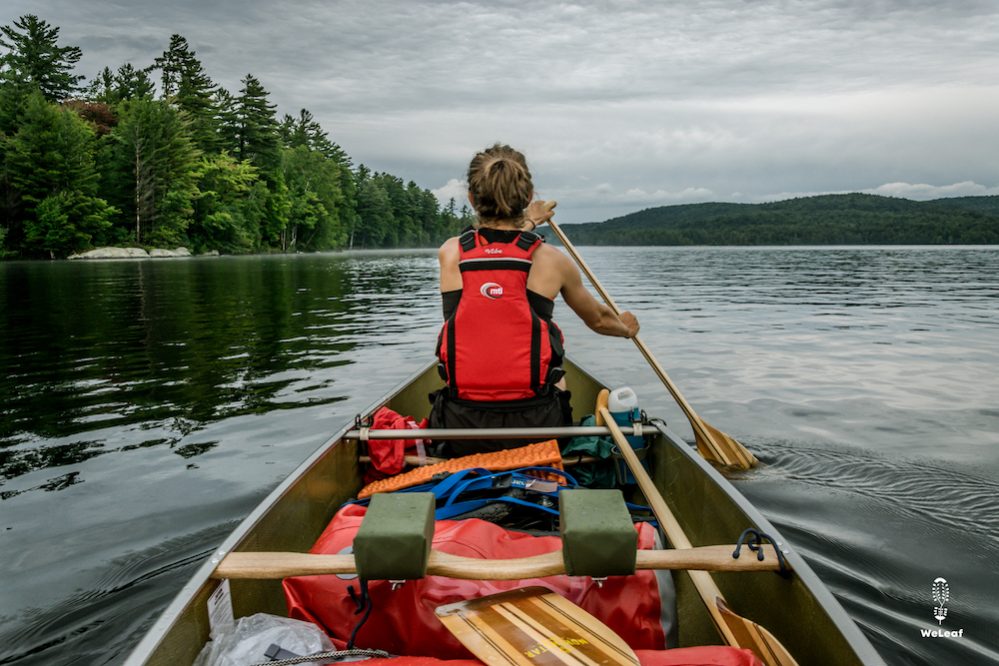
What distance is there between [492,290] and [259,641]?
1.97 meters

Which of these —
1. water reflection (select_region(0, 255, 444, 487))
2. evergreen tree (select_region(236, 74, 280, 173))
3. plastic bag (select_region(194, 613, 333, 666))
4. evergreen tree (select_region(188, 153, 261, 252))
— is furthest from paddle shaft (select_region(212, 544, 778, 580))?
evergreen tree (select_region(236, 74, 280, 173))

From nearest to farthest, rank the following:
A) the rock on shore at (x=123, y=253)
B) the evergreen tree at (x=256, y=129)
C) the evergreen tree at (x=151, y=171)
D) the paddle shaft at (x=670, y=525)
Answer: the paddle shaft at (x=670, y=525) < the rock on shore at (x=123, y=253) < the evergreen tree at (x=151, y=171) < the evergreen tree at (x=256, y=129)

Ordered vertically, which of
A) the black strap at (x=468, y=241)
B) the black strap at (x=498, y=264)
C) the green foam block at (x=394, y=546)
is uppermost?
the black strap at (x=468, y=241)

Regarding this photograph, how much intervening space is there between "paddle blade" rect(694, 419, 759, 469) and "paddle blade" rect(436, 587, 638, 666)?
135 inches

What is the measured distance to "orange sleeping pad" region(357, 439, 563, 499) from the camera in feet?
10.7

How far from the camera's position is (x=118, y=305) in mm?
16047

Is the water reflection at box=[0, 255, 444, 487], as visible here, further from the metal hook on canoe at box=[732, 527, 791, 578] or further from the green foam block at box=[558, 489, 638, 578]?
the metal hook on canoe at box=[732, 527, 791, 578]

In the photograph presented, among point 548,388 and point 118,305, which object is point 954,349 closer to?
point 548,388

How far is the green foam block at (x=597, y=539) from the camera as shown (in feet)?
5.74

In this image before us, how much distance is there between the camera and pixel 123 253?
48.9 metres

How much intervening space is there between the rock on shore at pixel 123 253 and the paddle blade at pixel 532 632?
53.6 metres

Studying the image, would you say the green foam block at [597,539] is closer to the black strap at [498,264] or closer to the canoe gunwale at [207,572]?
the canoe gunwale at [207,572]

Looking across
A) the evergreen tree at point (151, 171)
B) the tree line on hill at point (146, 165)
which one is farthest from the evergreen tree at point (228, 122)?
the evergreen tree at point (151, 171)

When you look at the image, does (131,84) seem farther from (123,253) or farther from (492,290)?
(492,290)
